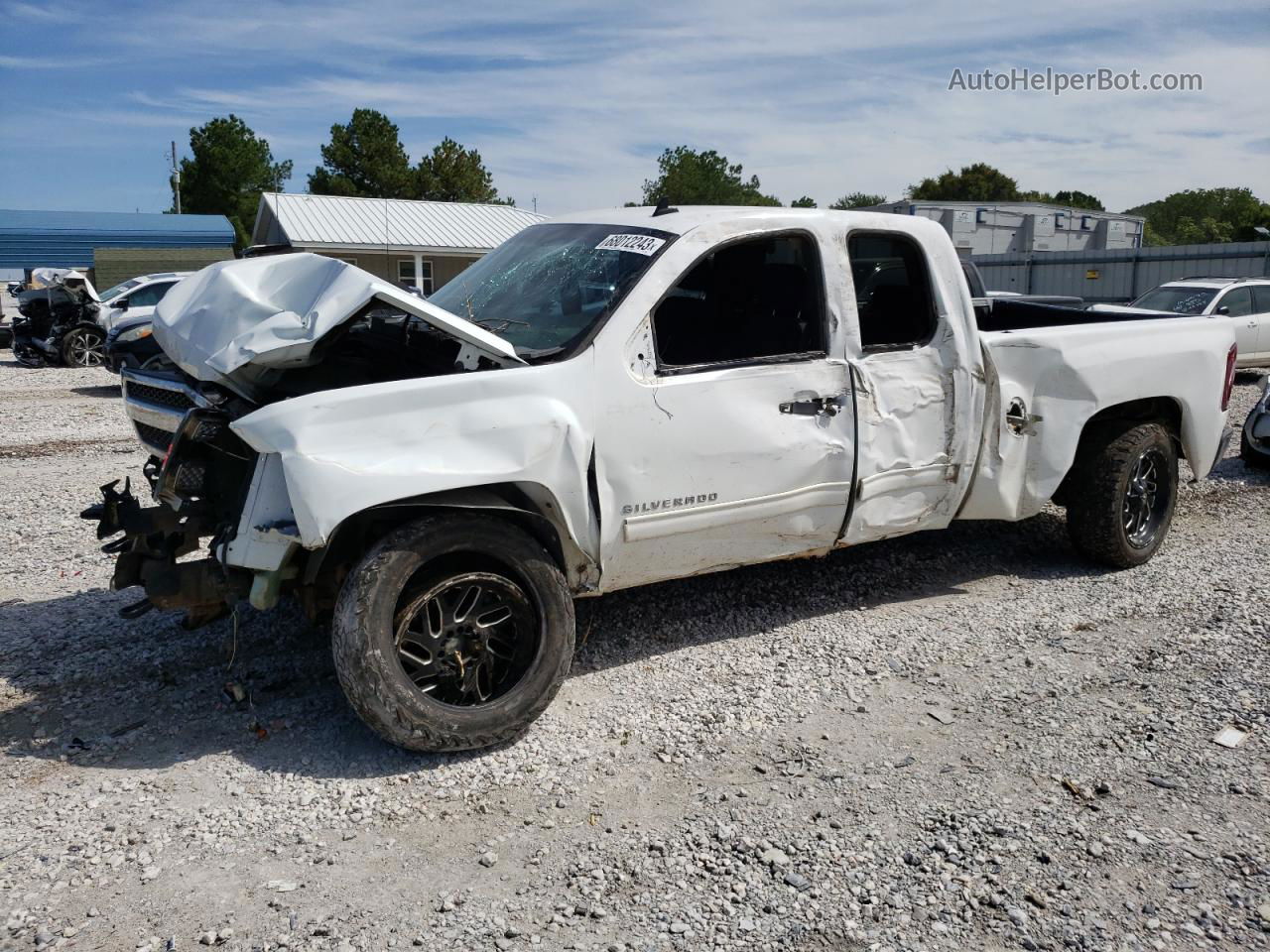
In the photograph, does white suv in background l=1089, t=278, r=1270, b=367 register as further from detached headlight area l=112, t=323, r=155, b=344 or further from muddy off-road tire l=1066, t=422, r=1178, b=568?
detached headlight area l=112, t=323, r=155, b=344

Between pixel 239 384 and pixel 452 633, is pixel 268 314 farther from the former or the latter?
pixel 452 633

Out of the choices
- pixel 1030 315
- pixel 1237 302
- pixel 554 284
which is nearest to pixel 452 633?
pixel 554 284

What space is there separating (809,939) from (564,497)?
71.2 inches

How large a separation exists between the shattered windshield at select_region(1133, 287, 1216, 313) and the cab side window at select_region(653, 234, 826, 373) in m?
13.2

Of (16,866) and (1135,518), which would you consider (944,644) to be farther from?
(16,866)

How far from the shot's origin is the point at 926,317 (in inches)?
200

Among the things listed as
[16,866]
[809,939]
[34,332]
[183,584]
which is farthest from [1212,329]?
[34,332]

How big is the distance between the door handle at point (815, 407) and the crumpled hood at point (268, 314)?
4.14 feet

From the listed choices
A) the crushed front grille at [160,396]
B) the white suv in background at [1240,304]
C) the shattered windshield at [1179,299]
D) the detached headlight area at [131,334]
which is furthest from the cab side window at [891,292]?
the white suv in background at [1240,304]

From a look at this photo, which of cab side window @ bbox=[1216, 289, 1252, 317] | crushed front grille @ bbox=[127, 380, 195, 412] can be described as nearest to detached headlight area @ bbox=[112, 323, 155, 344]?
crushed front grille @ bbox=[127, 380, 195, 412]

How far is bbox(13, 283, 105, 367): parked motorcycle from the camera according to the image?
1997cm

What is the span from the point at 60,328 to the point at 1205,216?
279 feet

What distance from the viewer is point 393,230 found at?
34.9 meters

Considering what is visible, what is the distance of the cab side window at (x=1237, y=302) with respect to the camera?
16188 mm
